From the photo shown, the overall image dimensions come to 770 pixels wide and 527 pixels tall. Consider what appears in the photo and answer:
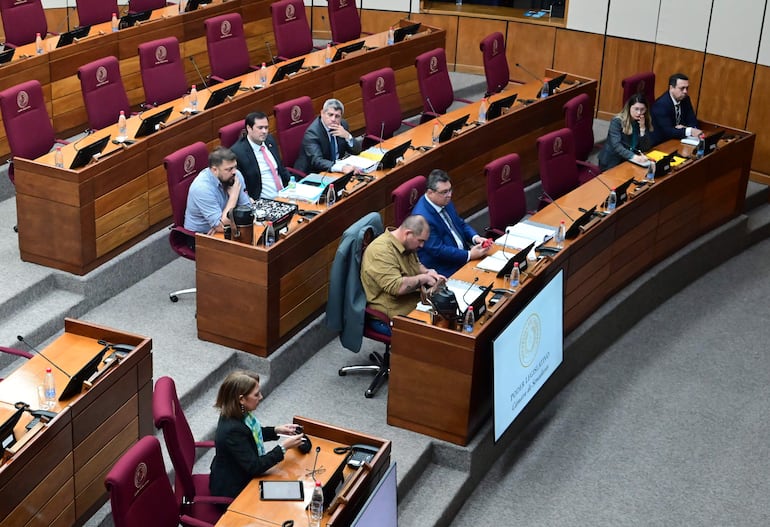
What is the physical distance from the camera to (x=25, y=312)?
5.08 m

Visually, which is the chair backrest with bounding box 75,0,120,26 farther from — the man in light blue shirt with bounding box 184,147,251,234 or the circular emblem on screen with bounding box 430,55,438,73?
the man in light blue shirt with bounding box 184,147,251,234

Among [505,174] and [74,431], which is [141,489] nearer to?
[74,431]

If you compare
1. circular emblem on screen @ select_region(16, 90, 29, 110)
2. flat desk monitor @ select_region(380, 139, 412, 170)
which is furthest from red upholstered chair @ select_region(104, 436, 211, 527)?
A: circular emblem on screen @ select_region(16, 90, 29, 110)

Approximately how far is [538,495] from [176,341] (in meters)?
1.78

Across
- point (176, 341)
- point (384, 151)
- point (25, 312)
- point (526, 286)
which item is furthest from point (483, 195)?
point (25, 312)

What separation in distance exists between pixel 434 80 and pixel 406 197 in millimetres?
2055

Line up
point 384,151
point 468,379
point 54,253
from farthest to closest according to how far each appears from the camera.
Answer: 1. point 384,151
2. point 54,253
3. point 468,379

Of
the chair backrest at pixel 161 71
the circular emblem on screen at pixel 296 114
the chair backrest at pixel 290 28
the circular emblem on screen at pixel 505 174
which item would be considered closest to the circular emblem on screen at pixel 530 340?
the circular emblem on screen at pixel 505 174

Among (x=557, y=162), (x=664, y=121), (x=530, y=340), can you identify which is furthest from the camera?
(x=664, y=121)

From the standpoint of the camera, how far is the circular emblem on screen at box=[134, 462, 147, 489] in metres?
3.26

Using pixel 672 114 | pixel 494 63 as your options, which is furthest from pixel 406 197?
pixel 494 63

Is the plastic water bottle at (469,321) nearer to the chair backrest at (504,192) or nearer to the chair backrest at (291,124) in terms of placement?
the chair backrest at (504,192)

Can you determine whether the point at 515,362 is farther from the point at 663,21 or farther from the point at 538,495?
the point at 663,21

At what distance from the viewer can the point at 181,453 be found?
3.54m
